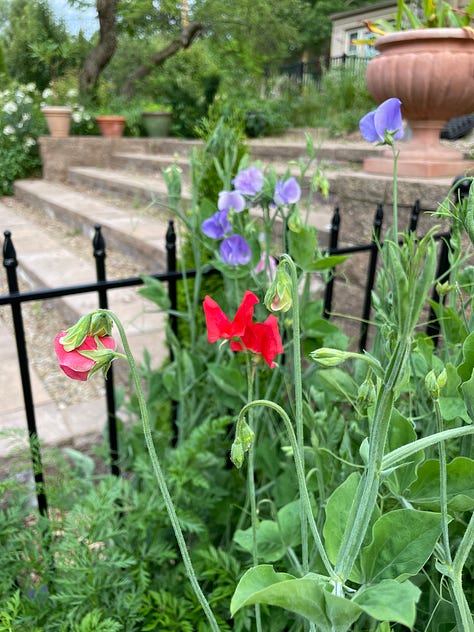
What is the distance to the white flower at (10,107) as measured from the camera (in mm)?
7078

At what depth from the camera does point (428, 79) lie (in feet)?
6.79

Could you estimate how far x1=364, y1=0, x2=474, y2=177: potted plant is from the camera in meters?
2.04

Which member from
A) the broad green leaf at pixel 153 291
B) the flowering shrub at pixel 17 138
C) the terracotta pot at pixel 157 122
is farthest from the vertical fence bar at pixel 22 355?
the terracotta pot at pixel 157 122

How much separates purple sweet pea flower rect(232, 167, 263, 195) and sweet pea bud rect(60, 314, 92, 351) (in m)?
0.69

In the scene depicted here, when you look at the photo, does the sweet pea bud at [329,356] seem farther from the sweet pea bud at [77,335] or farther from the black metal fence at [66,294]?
the black metal fence at [66,294]

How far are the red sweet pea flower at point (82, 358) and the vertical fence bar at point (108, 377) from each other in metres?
0.82

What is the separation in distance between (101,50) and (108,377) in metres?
8.97

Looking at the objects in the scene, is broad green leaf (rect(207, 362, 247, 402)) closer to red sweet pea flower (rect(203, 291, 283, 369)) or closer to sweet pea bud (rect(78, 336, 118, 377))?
red sweet pea flower (rect(203, 291, 283, 369))

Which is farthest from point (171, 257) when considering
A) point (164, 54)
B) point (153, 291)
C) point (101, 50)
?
point (164, 54)

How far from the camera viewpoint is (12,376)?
8.20 ft

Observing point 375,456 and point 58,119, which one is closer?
point 375,456

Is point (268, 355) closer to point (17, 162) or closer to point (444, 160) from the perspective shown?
point (444, 160)

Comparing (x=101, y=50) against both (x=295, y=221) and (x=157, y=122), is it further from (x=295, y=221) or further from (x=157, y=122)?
(x=295, y=221)

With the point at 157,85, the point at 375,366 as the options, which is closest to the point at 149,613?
the point at 375,366
